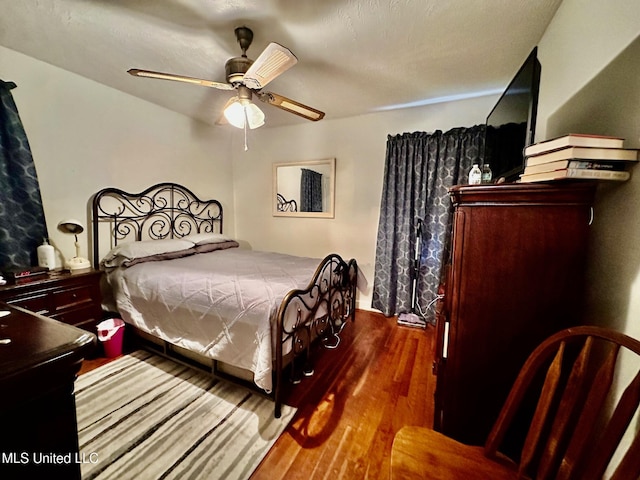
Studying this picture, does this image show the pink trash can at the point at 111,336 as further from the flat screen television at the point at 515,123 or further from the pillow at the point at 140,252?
the flat screen television at the point at 515,123

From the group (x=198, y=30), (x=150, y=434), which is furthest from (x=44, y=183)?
(x=150, y=434)

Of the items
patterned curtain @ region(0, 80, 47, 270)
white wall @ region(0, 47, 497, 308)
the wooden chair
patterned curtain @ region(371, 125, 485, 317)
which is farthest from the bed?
the wooden chair

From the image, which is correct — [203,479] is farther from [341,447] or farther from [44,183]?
[44,183]

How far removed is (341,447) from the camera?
147 cm

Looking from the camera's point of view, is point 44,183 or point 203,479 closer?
point 203,479

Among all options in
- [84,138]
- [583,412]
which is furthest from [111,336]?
[583,412]

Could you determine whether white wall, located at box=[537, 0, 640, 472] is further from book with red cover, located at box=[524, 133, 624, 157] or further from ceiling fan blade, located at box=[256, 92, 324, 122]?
ceiling fan blade, located at box=[256, 92, 324, 122]

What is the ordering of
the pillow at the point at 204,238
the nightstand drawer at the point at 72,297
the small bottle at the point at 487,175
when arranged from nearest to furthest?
1. the small bottle at the point at 487,175
2. the nightstand drawer at the point at 72,297
3. the pillow at the point at 204,238

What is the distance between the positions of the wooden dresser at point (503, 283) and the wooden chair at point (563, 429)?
14cm

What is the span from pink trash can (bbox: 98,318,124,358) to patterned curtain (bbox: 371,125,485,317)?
271cm

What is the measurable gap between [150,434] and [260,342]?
81 cm

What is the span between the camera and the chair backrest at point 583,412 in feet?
2.14

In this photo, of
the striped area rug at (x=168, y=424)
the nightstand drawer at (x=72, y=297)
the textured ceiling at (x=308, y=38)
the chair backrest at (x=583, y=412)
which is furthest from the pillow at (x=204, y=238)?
the chair backrest at (x=583, y=412)

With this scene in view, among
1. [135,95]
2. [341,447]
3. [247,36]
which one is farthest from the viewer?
[135,95]
